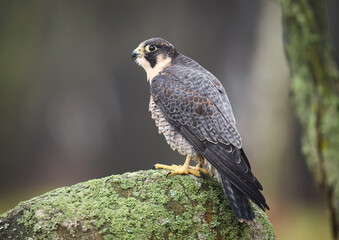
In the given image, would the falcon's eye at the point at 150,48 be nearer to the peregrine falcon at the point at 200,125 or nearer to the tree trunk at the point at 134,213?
the peregrine falcon at the point at 200,125

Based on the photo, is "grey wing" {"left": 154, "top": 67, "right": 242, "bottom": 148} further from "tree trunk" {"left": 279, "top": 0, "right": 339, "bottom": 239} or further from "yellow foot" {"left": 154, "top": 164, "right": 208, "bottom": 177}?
"tree trunk" {"left": 279, "top": 0, "right": 339, "bottom": 239}

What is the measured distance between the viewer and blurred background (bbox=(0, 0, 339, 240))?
8.87 m

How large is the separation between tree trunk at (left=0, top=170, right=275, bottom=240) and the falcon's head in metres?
1.32

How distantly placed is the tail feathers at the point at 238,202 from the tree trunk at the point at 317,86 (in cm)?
61

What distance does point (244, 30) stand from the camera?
9289mm

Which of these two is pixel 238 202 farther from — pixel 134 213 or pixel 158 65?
pixel 158 65

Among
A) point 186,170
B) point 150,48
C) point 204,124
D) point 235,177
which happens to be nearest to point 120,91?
point 150,48

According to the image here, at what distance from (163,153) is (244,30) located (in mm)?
3052

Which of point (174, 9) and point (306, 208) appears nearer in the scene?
point (306, 208)

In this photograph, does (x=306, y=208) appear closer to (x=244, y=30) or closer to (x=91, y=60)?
(x=244, y=30)

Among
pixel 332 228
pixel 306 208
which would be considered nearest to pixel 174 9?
pixel 306 208

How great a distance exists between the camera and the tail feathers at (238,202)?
11.0ft

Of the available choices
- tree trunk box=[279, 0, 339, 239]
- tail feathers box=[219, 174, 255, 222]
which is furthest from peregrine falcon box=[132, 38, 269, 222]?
tree trunk box=[279, 0, 339, 239]

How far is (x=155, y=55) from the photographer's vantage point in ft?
15.2
